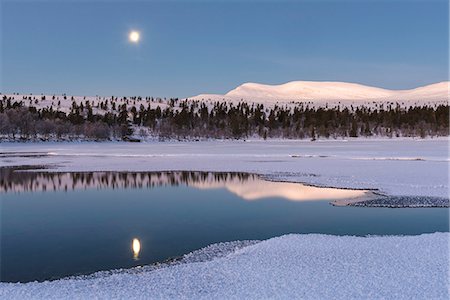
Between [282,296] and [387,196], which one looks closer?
[282,296]

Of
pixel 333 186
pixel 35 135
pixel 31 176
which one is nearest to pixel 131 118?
pixel 35 135

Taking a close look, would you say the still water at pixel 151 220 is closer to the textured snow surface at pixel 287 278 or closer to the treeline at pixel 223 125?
the textured snow surface at pixel 287 278

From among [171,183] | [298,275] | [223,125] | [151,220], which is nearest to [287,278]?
[298,275]

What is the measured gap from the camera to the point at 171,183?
1068 inches

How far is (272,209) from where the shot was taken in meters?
18.1

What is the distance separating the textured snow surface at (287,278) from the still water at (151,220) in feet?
5.06

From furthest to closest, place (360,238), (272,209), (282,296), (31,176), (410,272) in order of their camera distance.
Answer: (31,176), (272,209), (360,238), (410,272), (282,296)

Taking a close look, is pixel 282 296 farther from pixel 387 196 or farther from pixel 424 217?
pixel 387 196

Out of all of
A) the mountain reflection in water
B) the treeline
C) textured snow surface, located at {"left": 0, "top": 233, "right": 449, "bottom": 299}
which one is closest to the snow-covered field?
textured snow surface, located at {"left": 0, "top": 233, "right": 449, "bottom": 299}

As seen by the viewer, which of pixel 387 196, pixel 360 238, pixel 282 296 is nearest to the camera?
pixel 282 296

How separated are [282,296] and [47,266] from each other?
5.93 m

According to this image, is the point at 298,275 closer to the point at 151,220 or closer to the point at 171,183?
the point at 151,220

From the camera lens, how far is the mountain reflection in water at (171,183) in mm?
21594

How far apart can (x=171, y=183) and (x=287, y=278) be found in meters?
18.5
